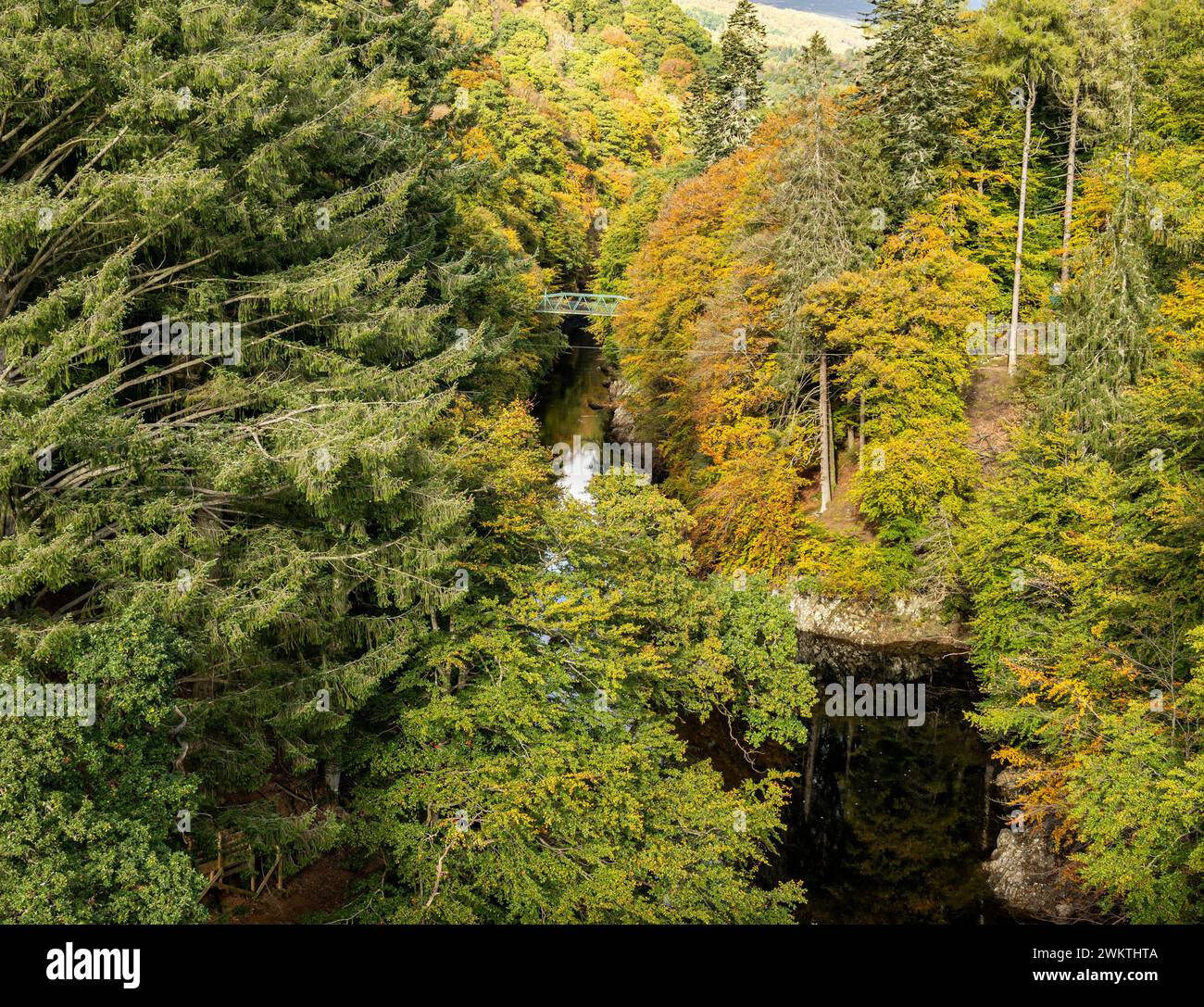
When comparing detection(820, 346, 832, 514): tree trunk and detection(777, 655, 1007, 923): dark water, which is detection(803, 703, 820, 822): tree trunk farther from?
detection(820, 346, 832, 514): tree trunk

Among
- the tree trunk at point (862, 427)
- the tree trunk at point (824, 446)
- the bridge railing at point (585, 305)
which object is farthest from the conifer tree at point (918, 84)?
the bridge railing at point (585, 305)

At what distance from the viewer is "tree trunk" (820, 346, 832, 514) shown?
27.1m

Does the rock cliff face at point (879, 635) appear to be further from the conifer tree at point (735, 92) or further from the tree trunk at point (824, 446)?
the conifer tree at point (735, 92)

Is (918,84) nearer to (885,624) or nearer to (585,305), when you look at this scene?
(885,624)

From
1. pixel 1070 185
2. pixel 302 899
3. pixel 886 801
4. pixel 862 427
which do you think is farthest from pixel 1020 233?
pixel 302 899

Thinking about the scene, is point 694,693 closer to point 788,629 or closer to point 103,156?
point 788,629

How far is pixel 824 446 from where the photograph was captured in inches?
1090

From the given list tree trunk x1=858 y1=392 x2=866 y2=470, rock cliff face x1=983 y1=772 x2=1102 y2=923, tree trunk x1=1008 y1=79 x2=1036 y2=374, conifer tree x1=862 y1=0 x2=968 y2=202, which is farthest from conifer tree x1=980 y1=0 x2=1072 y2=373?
rock cliff face x1=983 y1=772 x2=1102 y2=923

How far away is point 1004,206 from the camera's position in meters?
32.5

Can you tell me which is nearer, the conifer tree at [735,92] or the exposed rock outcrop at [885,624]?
the exposed rock outcrop at [885,624]

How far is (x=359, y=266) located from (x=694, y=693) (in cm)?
1175

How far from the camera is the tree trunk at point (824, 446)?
27.1 m

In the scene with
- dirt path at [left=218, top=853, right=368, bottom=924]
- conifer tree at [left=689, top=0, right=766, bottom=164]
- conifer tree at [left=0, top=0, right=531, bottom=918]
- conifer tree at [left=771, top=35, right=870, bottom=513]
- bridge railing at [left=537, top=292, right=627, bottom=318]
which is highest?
conifer tree at [left=689, top=0, right=766, bottom=164]

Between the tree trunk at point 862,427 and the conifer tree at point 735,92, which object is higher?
the conifer tree at point 735,92
